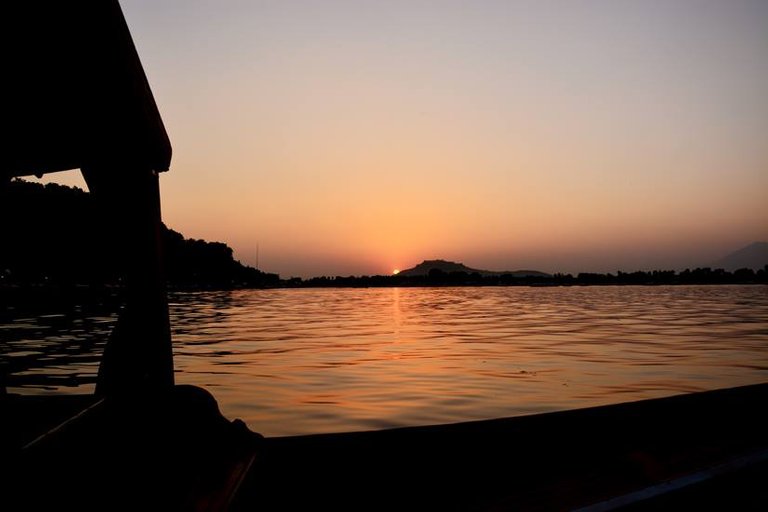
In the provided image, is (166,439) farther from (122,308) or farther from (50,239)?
(50,239)

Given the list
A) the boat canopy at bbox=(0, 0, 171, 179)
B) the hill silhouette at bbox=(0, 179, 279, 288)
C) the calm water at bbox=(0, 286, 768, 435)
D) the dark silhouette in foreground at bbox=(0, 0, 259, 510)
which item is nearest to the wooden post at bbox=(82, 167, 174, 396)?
the dark silhouette in foreground at bbox=(0, 0, 259, 510)

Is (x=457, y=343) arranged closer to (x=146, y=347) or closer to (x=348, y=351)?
(x=348, y=351)

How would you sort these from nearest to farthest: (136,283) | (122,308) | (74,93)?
(74,93) < (122,308) < (136,283)

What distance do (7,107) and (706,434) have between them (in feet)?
22.3

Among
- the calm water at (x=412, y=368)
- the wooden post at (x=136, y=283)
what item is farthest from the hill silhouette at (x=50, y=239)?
the wooden post at (x=136, y=283)

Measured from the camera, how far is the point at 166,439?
14.0 feet

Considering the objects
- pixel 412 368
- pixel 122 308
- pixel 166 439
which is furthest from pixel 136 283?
pixel 412 368

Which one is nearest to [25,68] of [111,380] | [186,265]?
[111,380]

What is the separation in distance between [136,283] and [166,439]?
1340mm

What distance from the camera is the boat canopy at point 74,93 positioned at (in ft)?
10.1

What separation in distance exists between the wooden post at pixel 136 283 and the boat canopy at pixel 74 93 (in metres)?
0.17

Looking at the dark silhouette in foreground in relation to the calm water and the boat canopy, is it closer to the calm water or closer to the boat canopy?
the boat canopy

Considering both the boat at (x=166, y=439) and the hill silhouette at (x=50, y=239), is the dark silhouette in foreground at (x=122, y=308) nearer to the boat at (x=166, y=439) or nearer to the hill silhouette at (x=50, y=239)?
the boat at (x=166, y=439)

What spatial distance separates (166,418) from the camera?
4.35 m
